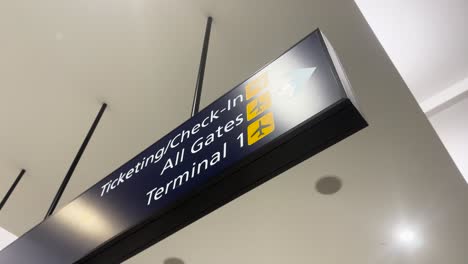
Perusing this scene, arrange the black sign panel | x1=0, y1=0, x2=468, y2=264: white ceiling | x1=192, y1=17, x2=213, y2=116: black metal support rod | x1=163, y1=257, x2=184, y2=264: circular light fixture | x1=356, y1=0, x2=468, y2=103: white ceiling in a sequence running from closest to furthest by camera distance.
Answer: the black sign panel → x1=192, y1=17, x2=213, y2=116: black metal support rod → x1=0, y1=0, x2=468, y2=264: white ceiling → x1=356, y1=0, x2=468, y2=103: white ceiling → x1=163, y1=257, x2=184, y2=264: circular light fixture

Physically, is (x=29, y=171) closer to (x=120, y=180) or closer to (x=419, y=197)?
(x=120, y=180)

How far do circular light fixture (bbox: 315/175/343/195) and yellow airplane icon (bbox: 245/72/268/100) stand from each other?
54.7 inches

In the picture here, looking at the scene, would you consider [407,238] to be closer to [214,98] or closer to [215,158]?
[214,98]

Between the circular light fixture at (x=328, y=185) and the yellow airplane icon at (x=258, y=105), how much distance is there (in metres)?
1.44

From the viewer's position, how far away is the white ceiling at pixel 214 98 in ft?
6.28

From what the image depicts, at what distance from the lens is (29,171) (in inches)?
104

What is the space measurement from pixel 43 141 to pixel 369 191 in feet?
7.75

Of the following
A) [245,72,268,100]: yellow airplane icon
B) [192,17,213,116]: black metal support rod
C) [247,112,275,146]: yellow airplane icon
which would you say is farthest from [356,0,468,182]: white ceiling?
[247,112,275,146]: yellow airplane icon

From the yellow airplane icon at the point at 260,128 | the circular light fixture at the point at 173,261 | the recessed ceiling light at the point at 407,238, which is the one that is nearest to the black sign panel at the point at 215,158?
the yellow airplane icon at the point at 260,128

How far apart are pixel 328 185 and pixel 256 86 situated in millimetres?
1487

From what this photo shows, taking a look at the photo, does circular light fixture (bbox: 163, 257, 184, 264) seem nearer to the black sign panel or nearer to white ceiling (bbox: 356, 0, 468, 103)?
the black sign panel

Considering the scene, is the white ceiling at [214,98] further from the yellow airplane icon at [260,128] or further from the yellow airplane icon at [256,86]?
the yellow airplane icon at [260,128]

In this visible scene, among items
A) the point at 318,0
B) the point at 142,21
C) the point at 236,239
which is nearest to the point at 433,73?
the point at 318,0

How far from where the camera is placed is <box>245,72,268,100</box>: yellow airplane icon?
1.10 metres
